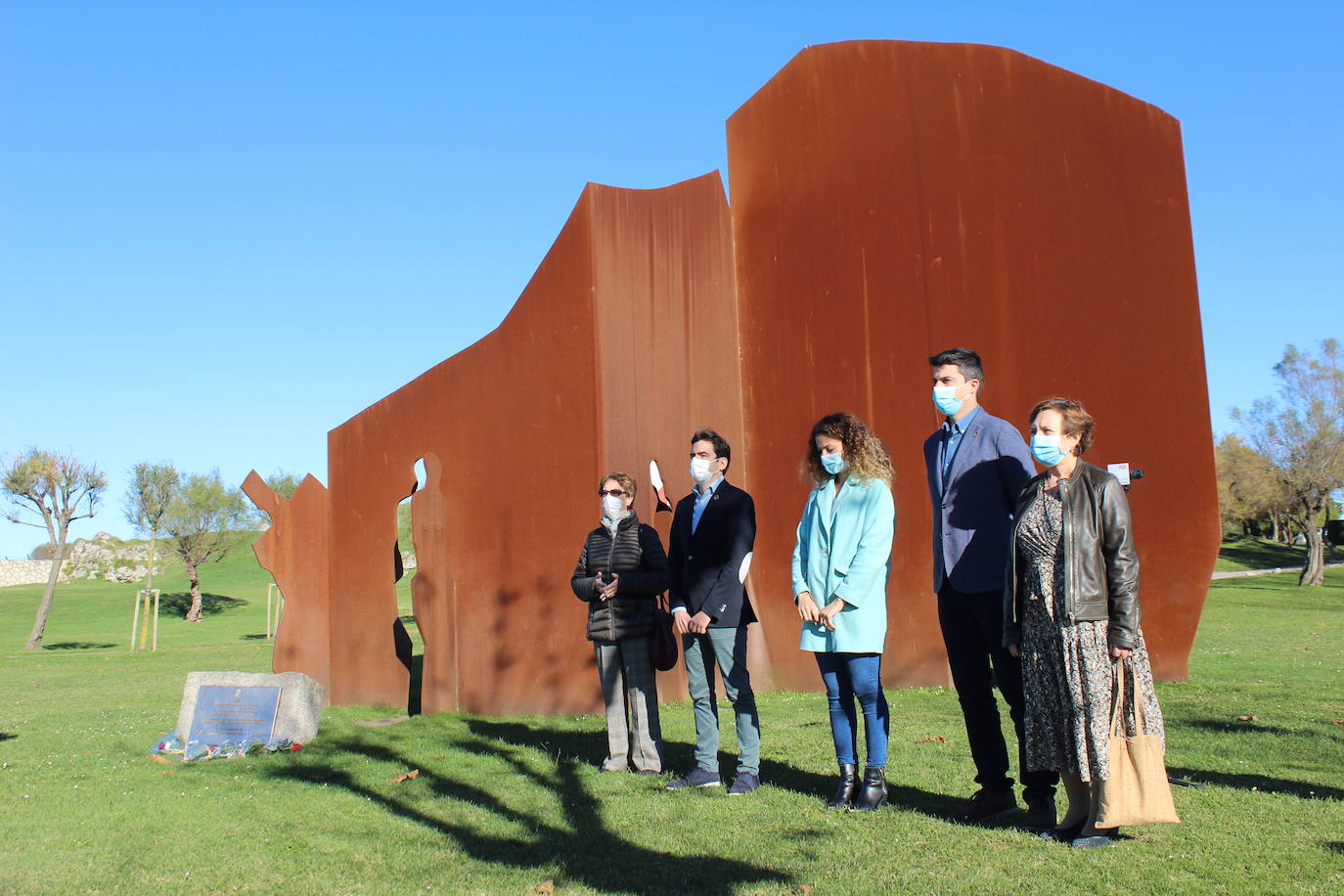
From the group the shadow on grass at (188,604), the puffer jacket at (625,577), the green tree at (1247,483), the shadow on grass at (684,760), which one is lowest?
the shadow on grass at (188,604)

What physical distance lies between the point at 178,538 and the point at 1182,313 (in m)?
39.4

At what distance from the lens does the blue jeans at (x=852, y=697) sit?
4.20 metres

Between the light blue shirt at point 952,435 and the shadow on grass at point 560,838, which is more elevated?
the light blue shirt at point 952,435

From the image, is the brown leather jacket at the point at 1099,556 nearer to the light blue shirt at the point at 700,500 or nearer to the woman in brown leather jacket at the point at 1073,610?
the woman in brown leather jacket at the point at 1073,610

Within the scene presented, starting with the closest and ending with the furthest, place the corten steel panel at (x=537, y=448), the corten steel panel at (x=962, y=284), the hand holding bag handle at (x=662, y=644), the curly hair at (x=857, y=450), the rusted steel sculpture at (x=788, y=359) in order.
Answer: the curly hair at (x=857, y=450) → the hand holding bag handle at (x=662, y=644) → the corten steel panel at (x=962, y=284) → the rusted steel sculpture at (x=788, y=359) → the corten steel panel at (x=537, y=448)

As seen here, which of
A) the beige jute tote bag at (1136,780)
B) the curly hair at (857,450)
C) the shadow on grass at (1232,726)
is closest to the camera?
the beige jute tote bag at (1136,780)

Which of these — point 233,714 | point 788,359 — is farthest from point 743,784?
point 788,359

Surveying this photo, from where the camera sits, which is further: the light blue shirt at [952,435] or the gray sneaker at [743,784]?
the gray sneaker at [743,784]

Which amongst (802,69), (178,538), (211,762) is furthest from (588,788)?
(178,538)

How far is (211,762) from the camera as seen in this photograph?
241 inches

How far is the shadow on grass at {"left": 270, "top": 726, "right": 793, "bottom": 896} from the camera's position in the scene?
3.41m

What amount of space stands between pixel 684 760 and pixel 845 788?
1.53 metres

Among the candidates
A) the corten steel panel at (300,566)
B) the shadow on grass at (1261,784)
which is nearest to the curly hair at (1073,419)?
the shadow on grass at (1261,784)

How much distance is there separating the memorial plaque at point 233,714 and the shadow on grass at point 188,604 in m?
35.5
